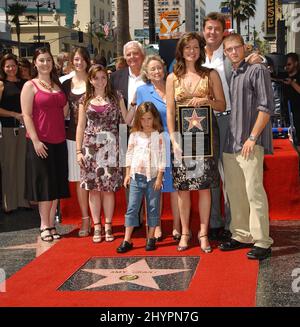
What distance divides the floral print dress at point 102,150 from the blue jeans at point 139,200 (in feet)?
1.09

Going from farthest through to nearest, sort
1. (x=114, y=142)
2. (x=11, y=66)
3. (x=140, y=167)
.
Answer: (x=11, y=66)
(x=114, y=142)
(x=140, y=167)

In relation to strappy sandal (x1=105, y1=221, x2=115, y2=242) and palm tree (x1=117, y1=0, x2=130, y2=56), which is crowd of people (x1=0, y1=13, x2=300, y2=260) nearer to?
strappy sandal (x1=105, y1=221, x2=115, y2=242)

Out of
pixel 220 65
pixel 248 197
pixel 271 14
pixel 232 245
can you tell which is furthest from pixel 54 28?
pixel 248 197

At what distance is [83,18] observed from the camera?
110438 millimetres

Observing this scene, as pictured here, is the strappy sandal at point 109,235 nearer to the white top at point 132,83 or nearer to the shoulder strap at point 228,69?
the white top at point 132,83

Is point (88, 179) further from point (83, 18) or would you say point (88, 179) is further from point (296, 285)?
point (83, 18)

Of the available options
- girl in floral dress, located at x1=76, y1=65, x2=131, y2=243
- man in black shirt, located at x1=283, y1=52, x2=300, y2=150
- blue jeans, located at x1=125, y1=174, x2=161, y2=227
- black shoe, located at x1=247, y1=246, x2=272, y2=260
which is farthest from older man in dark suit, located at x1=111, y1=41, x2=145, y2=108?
man in black shirt, located at x1=283, y1=52, x2=300, y2=150

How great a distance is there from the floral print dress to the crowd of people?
0.01 m

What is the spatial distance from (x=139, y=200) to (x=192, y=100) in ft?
3.66

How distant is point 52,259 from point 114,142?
1294 millimetres

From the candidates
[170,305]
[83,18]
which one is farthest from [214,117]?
[83,18]

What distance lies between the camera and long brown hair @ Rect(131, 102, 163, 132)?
5020mm

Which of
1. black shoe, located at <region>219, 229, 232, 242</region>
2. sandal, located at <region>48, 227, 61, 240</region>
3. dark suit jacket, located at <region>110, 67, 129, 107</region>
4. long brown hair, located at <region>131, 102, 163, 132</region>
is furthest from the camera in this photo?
sandal, located at <region>48, 227, 61, 240</region>

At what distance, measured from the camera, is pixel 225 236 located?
539 centimetres
